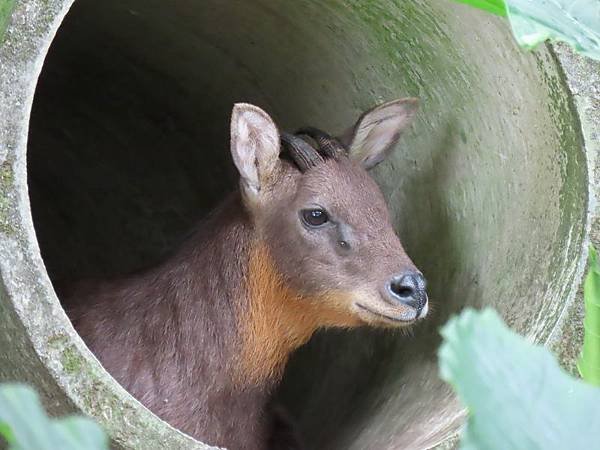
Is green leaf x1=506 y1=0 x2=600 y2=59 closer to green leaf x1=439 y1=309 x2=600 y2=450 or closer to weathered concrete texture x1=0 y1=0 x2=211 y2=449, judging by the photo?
green leaf x1=439 y1=309 x2=600 y2=450

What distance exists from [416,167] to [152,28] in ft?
4.69

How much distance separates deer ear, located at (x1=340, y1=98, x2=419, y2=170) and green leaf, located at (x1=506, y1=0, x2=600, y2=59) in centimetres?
283

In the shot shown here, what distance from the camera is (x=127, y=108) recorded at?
5742 mm

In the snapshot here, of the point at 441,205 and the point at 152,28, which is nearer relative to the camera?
the point at 441,205

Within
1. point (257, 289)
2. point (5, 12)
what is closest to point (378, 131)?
point (257, 289)

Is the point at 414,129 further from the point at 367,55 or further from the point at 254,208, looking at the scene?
the point at 254,208

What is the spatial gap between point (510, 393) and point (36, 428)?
0.97 feet

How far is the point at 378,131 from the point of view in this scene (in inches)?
161

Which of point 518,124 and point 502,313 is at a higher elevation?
point 518,124

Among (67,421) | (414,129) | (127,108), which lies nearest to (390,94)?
(414,129)

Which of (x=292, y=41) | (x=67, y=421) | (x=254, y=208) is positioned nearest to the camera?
(x=67, y=421)

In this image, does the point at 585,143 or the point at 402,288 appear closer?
the point at 585,143

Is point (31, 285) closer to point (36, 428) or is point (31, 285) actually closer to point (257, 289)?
point (257, 289)

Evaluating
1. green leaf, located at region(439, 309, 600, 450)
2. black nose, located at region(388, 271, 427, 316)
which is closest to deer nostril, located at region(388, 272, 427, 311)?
black nose, located at region(388, 271, 427, 316)
